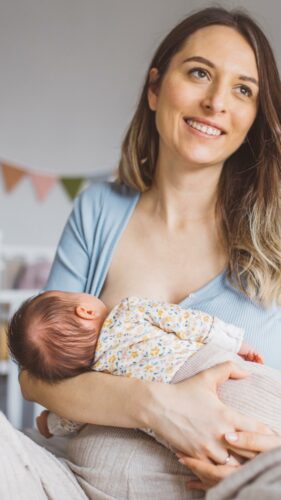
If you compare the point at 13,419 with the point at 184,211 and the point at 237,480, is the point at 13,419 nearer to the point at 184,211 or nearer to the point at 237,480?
the point at 184,211

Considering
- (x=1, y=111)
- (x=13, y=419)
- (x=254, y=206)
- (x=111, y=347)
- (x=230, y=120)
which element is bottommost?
(x=13, y=419)

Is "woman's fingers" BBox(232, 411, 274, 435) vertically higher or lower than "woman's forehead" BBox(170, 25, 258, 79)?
lower

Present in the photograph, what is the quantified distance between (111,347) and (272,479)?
480mm

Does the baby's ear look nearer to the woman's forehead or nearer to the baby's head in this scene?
the baby's head

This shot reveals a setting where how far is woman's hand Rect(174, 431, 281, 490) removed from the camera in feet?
3.43

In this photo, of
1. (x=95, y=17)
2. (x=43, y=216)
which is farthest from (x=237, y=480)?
(x=95, y=17)

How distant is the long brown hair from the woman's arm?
38cm

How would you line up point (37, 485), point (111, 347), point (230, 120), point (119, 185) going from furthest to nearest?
point (119, 185) → point (230, 120) → point (111, 347) → point (37, 485)

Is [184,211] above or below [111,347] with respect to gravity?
above

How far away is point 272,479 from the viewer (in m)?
0.85

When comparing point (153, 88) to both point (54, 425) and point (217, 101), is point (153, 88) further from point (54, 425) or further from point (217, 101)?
point (54, 425)

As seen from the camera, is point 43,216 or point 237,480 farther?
point 43,216

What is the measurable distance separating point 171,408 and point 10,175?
3.76m

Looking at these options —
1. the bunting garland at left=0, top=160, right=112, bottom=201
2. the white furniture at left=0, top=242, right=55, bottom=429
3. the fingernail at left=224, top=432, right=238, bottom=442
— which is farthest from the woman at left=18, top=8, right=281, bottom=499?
the bunting garland at left=0, top=160, right=112, bottom=201
